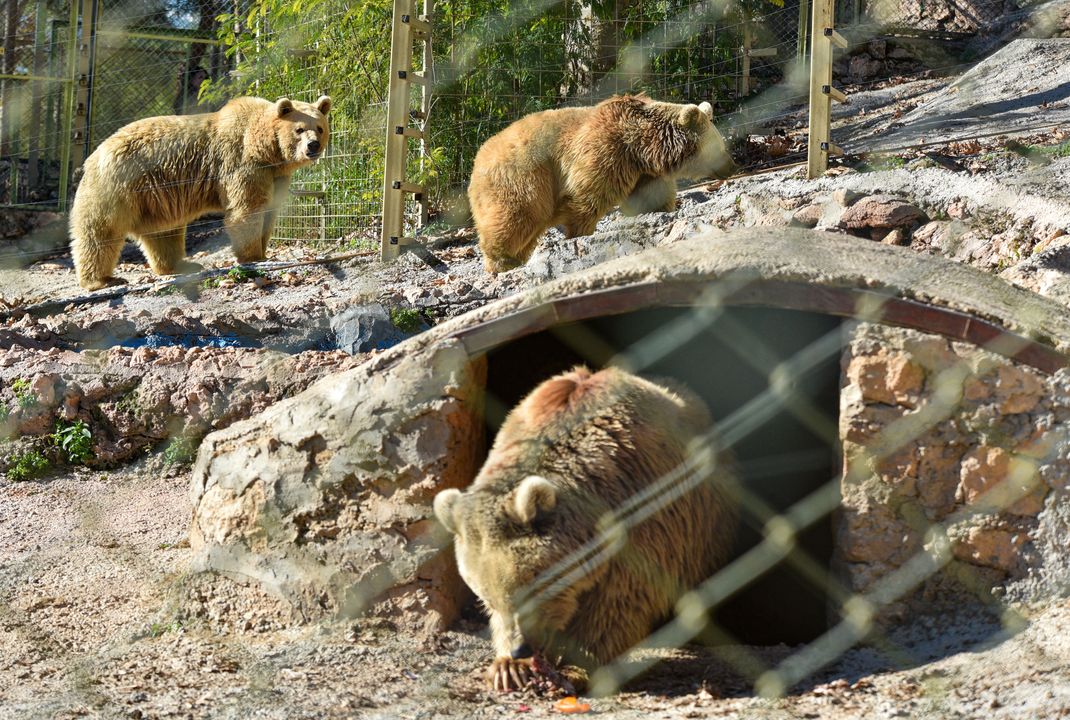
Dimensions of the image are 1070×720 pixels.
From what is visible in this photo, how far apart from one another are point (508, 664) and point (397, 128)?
5253 mm

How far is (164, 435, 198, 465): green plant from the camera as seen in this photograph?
5.80 metres

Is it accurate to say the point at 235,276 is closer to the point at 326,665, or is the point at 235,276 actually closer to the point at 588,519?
the point at 326,665

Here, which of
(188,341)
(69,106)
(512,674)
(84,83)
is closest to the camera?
(512,674)

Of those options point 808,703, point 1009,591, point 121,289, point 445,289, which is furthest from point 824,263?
point 121,289

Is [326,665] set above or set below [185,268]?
below

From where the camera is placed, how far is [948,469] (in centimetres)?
350

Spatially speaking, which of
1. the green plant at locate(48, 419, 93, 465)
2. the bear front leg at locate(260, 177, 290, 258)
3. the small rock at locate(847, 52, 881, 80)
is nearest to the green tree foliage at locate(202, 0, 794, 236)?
the bear front leg at locate(260, 177, 290, 258)

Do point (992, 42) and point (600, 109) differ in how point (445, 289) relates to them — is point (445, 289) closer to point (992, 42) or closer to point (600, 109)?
point (600, 109)

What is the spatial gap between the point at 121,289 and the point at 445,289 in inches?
104

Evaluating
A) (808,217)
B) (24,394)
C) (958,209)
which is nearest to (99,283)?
(24,394)

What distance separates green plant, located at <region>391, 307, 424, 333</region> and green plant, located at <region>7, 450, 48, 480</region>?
1995 millimetres

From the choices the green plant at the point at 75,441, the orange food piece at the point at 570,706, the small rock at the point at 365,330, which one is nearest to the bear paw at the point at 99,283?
the green plant at the point at 75,441

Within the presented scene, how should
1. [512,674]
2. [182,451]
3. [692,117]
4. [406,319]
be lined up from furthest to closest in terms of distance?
[692,117]
[406,319]
[182,451]
[512,674]

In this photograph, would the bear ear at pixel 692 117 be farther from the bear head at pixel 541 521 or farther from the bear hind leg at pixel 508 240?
the bear head at pixel 541 521
